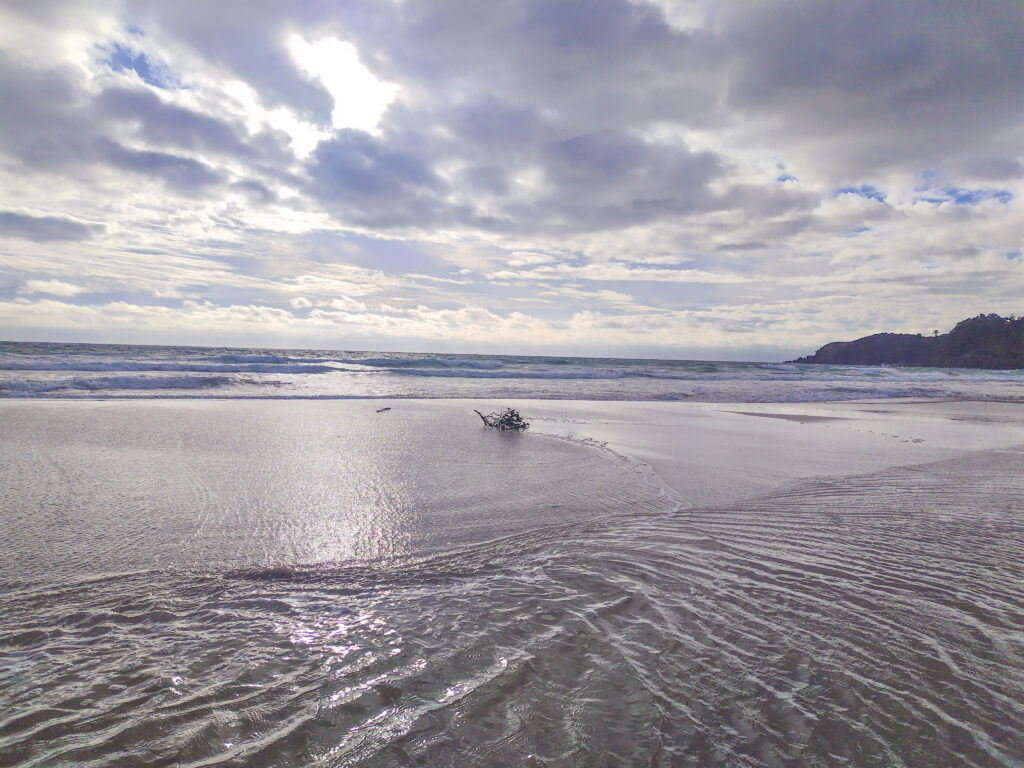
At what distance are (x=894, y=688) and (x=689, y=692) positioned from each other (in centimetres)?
89

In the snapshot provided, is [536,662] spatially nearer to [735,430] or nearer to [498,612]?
[498,612]

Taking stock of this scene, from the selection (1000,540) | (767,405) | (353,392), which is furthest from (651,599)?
(767,405)

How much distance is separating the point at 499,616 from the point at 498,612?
0.05m

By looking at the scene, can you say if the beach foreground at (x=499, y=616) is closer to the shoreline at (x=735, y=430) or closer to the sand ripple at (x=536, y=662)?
the sand ripple at (x=536, y=662)

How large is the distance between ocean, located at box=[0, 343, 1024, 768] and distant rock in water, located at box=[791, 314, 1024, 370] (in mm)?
70692

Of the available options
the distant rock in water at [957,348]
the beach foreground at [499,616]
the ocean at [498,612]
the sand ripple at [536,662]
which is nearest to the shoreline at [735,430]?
the ocean at [498,612]

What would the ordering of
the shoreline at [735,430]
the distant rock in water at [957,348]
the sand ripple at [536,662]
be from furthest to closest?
1. the distant rock in water at [957,348]
2. the shoreline at [735,430]
3. the sand ripple at [536,662]

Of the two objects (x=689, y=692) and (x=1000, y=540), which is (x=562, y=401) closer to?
(x=1000, y=540)

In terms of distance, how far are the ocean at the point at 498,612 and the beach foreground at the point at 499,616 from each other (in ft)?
0.05

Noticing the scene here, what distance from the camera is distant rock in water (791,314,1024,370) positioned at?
5784 centimetres

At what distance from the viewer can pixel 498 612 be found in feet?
9.07

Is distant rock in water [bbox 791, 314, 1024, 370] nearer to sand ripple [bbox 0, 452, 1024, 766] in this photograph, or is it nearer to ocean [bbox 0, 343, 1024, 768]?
ocean [bbox 0, 343, 1024, 768]

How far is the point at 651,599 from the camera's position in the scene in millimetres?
2939

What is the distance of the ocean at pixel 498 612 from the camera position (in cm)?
187
